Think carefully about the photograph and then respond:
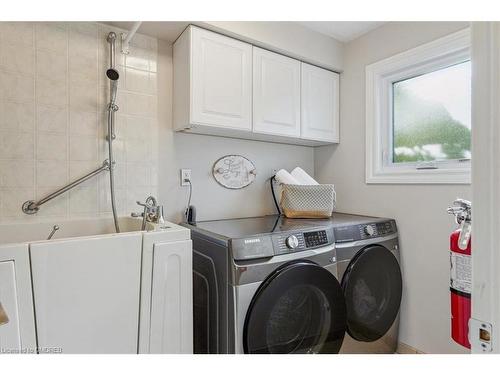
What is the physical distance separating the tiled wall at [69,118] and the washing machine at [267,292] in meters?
0.63

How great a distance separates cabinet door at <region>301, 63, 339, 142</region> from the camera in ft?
7.13

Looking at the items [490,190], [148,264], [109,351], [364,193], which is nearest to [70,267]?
[148,264]

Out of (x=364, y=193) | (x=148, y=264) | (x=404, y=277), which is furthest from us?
(x=364, y=193)

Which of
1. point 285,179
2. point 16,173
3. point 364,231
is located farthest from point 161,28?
point 364,231

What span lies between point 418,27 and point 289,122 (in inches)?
40.9

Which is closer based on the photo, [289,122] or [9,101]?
[9,101]

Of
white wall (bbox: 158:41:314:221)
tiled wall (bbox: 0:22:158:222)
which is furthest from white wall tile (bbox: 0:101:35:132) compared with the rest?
white wall (bbox: 158:41:314:221)

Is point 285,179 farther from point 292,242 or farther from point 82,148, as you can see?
point 82,148

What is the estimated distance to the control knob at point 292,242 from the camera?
4.71 feet

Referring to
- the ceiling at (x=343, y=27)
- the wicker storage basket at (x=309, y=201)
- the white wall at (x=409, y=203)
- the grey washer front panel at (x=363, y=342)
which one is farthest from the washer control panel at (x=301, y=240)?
the ceiling at (x=343, y=27)

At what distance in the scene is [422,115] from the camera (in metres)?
1.99

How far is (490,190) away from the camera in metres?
0.48

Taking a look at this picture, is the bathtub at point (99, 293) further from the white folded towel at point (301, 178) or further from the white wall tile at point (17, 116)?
the white folded towel at point (301, 178)
